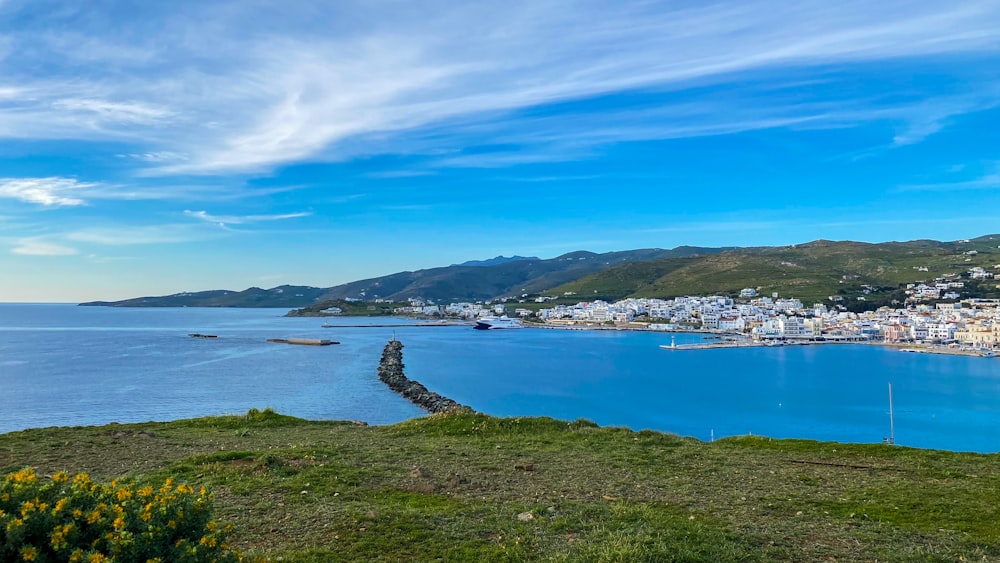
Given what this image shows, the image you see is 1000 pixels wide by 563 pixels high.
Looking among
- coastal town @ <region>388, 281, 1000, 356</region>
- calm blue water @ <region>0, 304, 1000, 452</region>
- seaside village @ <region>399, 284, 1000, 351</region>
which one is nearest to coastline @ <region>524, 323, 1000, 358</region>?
coastal town @ <region>388, 281, 1000, 356</region>

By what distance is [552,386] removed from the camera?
204 feet

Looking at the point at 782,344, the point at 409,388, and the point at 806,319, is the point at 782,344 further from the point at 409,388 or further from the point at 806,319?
the point at 409,388

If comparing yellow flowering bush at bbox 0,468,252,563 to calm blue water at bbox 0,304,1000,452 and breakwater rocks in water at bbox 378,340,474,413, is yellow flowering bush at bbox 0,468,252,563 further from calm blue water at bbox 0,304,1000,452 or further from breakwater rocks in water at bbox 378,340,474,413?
calm blue water at bbox 0,304,1000,452

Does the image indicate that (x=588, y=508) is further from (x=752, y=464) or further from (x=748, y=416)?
(x=748, y=416)

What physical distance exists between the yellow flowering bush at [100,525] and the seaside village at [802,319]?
11603 centimetres

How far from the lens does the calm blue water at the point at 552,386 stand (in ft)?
143

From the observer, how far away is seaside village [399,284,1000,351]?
103250mm

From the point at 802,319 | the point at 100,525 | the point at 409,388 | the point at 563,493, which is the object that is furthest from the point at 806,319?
the point at 100,525

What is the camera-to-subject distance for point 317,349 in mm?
96438

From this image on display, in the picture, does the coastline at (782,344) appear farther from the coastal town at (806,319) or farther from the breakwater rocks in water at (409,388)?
the breakwater rocks in water at (409,388)

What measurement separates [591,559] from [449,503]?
3120mm

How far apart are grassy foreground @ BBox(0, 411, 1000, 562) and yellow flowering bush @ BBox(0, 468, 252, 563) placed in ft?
7.30

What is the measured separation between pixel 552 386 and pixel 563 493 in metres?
53.5

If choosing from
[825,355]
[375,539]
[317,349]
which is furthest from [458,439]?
[825,355]
